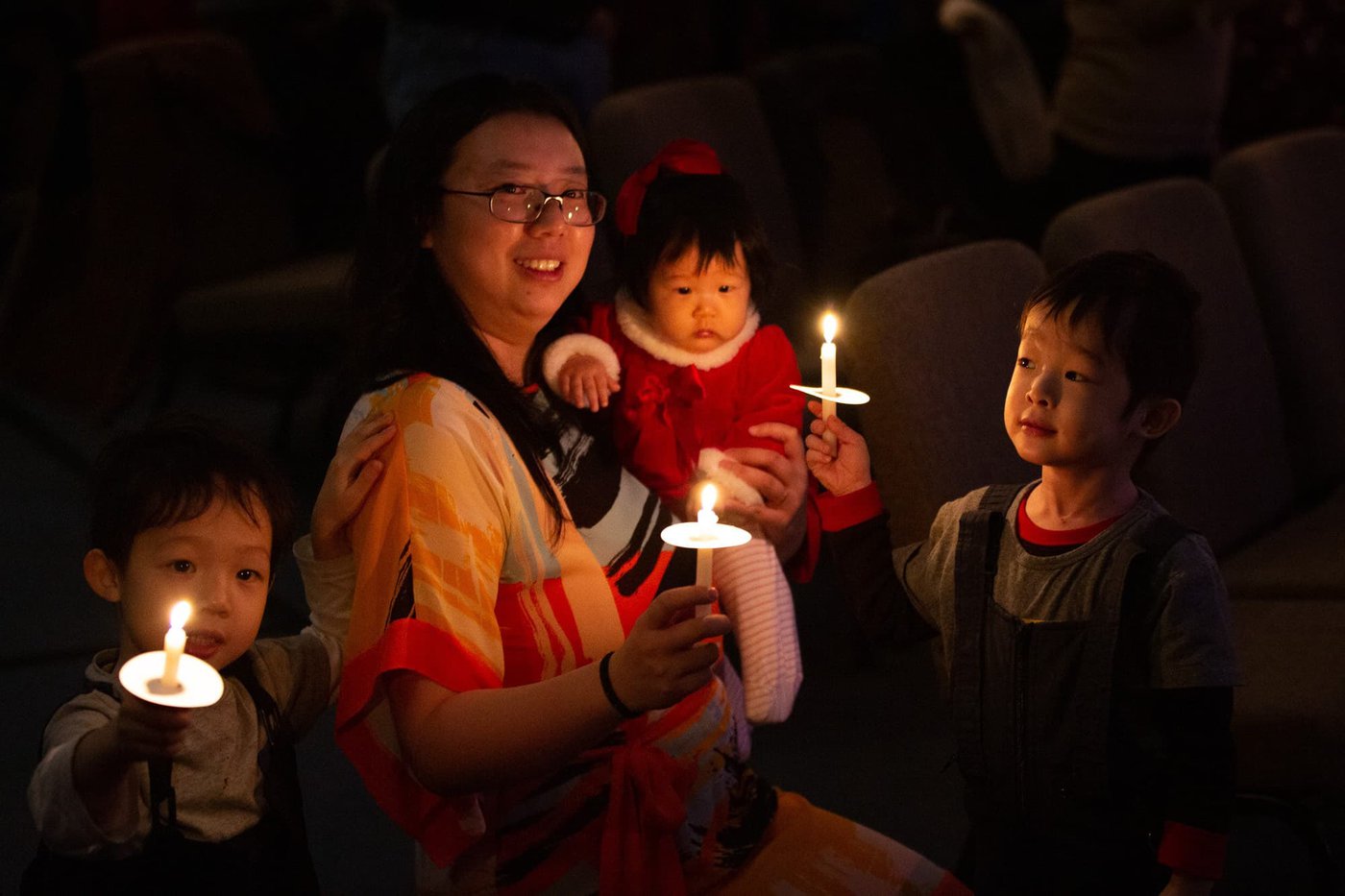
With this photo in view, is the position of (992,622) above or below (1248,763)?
above

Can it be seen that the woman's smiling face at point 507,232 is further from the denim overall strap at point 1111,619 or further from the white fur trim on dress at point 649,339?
the denim overall strap at point 1111,619

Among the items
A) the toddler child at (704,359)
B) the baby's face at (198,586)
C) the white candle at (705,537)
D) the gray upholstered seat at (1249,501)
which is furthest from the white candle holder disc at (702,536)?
the gray upholstered seat at (1249,501)

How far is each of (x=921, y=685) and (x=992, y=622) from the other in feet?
5.52

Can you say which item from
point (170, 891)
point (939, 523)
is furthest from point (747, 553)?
point (170, 891)

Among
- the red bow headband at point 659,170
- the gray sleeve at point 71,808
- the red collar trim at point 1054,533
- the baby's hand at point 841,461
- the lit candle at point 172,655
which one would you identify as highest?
the red bow headband at point 659,170

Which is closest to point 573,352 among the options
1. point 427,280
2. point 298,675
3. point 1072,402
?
point 427,280

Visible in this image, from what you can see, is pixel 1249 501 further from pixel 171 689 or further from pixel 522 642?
pixel 171 689

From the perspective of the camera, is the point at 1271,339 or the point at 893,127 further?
the point at 893,127

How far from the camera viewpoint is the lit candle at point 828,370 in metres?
1.49

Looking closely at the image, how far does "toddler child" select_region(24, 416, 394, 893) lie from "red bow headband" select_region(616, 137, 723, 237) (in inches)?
23.1

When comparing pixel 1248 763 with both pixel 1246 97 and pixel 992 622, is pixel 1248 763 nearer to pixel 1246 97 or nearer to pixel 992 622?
pixel 992 622

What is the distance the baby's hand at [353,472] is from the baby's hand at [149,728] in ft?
0.95

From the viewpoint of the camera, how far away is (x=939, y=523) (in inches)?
64.2

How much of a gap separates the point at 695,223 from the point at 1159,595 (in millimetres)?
808
